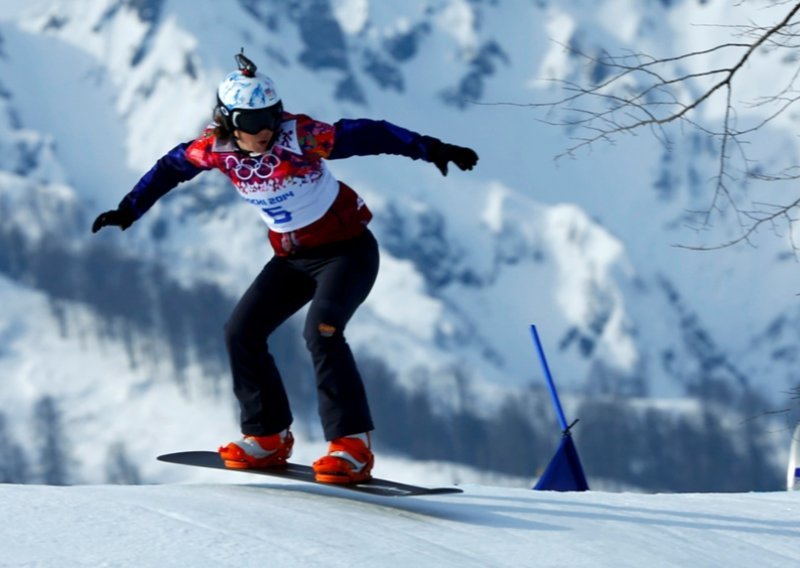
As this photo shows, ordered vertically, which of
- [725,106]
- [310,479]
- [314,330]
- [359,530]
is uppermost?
[725,106]

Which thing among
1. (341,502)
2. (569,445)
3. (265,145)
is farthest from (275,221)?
(569,445)

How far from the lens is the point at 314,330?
6.98 metres

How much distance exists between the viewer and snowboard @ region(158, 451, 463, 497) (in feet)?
22.5

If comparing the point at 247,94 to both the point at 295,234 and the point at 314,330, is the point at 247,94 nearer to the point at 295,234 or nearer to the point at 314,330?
the point at 295,234

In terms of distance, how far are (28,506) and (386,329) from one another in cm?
17898

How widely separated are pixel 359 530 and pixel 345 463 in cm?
101

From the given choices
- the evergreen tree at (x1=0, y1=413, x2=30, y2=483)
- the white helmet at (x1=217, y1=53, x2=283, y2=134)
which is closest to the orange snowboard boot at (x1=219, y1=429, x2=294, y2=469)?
the white helmet at (x1=217, y1=53, x2=283, y2=134)

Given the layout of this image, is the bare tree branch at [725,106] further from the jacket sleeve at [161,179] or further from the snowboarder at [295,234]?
the jacket sleeve at [161,179]

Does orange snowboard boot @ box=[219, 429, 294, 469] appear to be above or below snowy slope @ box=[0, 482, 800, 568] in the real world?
above

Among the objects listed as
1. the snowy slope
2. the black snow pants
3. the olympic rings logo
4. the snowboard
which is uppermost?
the olympic rings logo

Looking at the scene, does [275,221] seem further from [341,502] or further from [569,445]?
[569,445]

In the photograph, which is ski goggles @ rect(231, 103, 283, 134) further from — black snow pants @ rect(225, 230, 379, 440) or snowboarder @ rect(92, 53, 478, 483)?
→ black snow pants @ rect(225, 230, 379, 440)

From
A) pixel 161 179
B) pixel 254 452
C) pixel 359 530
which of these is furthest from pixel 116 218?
pixel 359 530

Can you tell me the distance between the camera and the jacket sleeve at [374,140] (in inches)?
275
